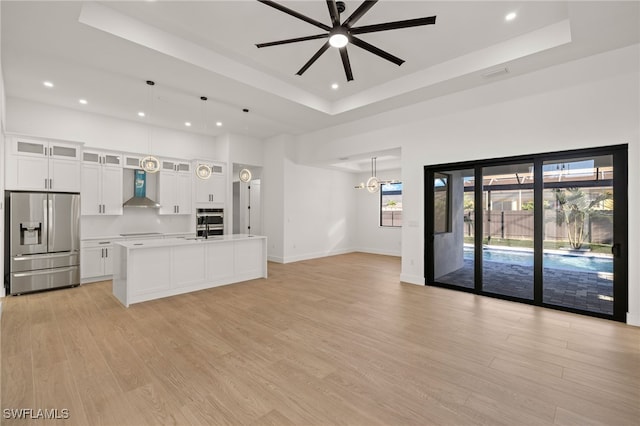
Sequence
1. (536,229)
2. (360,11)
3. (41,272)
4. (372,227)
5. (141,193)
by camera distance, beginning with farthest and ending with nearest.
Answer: (372,227), (141,193), (41,272), (536,229), (360,11)

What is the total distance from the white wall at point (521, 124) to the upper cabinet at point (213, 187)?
377cm

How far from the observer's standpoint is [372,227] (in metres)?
10.3

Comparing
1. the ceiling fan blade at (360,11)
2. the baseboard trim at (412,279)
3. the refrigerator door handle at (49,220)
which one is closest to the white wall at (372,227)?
the baseboard trim at (412,279)

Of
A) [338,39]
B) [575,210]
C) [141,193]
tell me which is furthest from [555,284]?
[141,193]

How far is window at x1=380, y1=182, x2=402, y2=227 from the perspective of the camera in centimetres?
982

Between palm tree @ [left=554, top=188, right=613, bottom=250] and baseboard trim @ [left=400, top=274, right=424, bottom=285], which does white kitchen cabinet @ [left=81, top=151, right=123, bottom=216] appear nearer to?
baseboard trim @ [left=400, top=274, right=424, bottom=285]

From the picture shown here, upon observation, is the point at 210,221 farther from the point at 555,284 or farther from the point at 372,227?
the point at 555,284

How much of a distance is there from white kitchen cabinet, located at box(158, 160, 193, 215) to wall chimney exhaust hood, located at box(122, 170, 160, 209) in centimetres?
26

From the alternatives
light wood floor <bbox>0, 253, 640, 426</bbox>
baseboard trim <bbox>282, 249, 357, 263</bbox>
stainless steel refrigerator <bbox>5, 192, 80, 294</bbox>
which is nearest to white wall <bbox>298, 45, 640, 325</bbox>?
light wood floor <bbox>0, 253, 640, 426</bbox>

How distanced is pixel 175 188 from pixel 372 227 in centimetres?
643

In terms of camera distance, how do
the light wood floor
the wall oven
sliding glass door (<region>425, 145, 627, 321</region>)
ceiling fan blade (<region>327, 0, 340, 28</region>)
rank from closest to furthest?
the light wood floor, ceiling fan blade (<region>327, 0, 340, 28</region>), sliding glass door (<region>425, 145, 627, 321</region>), the wall oven

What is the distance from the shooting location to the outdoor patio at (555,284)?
4027 mm

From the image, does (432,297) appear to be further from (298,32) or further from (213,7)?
(213,7)

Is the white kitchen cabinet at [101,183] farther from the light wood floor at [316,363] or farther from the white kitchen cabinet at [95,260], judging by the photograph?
the light wood floor at [316,363]
